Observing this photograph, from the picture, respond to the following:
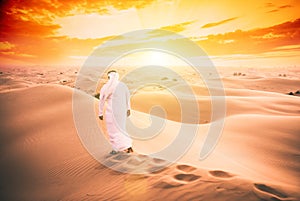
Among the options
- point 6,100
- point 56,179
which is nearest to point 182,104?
point 6,100

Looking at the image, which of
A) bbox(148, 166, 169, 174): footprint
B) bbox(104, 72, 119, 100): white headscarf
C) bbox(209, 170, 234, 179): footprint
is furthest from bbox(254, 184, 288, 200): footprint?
bbox(104, 72, 119, 100): white headscarf

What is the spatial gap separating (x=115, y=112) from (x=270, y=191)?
361cm

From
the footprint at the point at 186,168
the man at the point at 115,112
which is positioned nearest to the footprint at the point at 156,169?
the footprint at the point at 186,168

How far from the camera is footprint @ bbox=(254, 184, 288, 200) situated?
3.07 meters

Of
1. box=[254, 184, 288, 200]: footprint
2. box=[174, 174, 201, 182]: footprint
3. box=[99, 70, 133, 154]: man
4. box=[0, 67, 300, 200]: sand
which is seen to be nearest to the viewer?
box=[254, 184, 288, 200]: footprint

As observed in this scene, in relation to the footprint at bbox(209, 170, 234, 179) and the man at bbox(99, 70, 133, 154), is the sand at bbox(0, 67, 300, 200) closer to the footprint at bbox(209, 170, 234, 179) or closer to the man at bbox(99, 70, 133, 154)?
the footprint at bbox(209, 170, 234, 179)

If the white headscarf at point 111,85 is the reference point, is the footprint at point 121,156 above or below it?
below

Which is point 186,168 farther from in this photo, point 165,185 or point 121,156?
point 121,156

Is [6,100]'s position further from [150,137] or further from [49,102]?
[150,137]

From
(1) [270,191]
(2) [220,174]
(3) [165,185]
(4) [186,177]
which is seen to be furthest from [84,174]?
(1) [270,191]

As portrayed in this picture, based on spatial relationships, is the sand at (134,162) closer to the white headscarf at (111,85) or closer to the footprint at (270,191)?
the footprint at (270,191)

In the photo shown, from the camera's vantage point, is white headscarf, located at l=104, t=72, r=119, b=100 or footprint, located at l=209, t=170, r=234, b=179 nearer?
footprint, located at l=209, t=170, r=234, b=179

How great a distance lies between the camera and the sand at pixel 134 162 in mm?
3408

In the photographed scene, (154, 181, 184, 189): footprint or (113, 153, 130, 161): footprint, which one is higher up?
(154, 181, 184, 189): footprint
